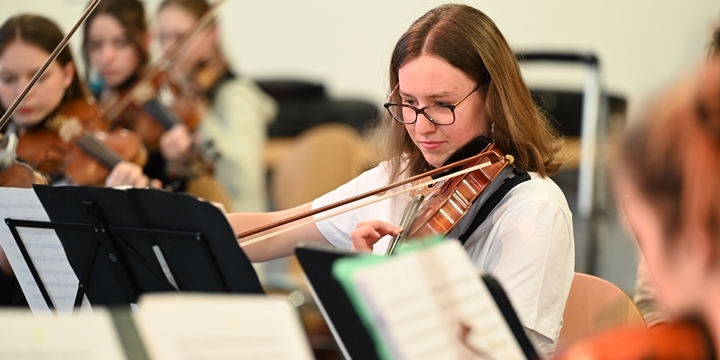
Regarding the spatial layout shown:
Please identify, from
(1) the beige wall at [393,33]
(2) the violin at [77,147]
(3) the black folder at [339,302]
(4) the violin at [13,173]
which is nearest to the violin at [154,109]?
(2) the violin at [77,147]

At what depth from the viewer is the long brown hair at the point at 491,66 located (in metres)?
1.71

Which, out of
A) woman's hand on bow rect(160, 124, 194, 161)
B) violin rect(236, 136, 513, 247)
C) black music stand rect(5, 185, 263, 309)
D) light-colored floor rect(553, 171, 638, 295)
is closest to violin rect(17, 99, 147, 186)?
woman's hand on bow rect(160, 124, 194, 161)

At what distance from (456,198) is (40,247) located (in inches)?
29.8

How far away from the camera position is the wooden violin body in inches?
62.9

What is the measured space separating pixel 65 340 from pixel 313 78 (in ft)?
14.3

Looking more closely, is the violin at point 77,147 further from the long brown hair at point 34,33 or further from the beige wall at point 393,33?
the beige wall at point 393,33

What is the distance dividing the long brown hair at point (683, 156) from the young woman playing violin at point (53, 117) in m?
1.96

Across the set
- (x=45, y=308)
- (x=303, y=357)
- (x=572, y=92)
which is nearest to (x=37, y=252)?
(x=45, y=308)

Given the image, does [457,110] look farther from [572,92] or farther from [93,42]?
[572,92]

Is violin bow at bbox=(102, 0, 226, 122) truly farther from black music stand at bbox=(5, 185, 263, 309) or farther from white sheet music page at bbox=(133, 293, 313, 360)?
white sheet music page at bbox=(133, 293, 313, 360)

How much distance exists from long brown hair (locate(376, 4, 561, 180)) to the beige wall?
2.32 metres

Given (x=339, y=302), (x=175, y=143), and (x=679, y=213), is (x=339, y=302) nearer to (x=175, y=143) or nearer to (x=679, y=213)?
(x=679, y=213)

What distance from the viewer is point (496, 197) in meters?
1.68

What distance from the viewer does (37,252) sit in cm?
164
